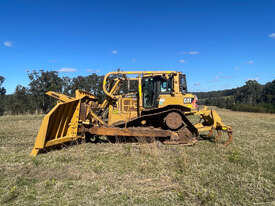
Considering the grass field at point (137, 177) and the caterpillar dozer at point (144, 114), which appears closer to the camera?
the grass field at point (137, 177)

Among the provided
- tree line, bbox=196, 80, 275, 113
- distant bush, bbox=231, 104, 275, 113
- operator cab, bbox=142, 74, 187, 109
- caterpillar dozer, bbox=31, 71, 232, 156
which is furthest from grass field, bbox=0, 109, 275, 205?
tree line, bbox=196, 80, 275, 113

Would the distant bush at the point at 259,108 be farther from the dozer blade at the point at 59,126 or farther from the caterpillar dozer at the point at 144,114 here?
the dozer blade at the point at 59,126

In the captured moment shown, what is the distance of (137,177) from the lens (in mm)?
3906

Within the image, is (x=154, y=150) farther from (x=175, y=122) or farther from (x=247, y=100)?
(x=247, y=100)

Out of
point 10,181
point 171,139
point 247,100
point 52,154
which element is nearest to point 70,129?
point 52,154

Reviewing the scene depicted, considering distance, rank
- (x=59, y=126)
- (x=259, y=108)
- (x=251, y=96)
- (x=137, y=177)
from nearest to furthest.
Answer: (x=137, y=177), (x=59, y=126), (x=259, y=108), (x=251, y=96)

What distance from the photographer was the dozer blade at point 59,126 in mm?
5195

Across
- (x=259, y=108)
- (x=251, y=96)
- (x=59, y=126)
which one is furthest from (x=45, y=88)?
(x=251, y=96)

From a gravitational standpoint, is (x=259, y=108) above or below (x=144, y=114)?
below

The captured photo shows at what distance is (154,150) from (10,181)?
140 inches

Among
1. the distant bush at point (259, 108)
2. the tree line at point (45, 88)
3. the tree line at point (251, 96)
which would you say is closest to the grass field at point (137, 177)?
the tree line at point (45, 88)

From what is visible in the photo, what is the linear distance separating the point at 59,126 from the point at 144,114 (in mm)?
3017

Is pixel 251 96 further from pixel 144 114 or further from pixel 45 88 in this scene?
pixel 144 114

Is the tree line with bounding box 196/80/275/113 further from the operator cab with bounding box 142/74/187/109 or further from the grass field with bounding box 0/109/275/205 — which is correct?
the grass field with bounding box 0/109/275/205
